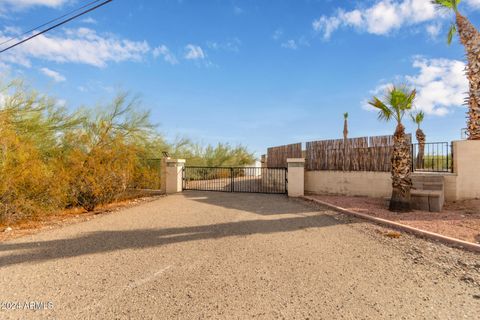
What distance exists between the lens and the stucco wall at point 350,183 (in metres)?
10.6

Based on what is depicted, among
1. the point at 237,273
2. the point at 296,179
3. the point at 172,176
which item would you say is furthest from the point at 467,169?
the point at 172,176

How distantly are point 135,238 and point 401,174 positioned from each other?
783cm

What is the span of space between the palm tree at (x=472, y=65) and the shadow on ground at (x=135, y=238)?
8249 millimetres

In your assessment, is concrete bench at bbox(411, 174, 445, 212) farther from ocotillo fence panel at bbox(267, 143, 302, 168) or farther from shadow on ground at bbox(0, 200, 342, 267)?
ocotillo fence panel at bbox(267, 143, 302, 168)

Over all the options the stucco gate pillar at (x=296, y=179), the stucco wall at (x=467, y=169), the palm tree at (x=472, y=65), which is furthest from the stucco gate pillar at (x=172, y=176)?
the palm tree at (x=472, y=65)

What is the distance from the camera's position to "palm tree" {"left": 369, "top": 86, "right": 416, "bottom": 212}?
7.93m

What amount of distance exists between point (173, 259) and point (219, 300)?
157 cm

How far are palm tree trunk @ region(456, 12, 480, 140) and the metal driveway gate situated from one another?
25.7 feet

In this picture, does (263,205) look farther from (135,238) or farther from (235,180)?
(235,180)

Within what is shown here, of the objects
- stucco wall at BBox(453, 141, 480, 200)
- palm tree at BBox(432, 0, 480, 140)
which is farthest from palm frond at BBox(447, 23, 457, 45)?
stucco wall at BBox(453, 141, 480, 200)

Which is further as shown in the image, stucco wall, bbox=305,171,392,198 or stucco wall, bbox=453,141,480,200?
stucco wall, bbox=305,171,392,198

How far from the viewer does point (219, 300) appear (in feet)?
10.2

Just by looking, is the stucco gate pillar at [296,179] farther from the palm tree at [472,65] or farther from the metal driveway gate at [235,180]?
the palm tree at [472,65]

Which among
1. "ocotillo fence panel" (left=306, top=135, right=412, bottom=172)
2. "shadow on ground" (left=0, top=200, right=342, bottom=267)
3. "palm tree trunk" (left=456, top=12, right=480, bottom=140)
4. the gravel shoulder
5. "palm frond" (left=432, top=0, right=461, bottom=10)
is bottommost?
"shadow on ground" (left=0, top=200, right=342, bottom=267)
